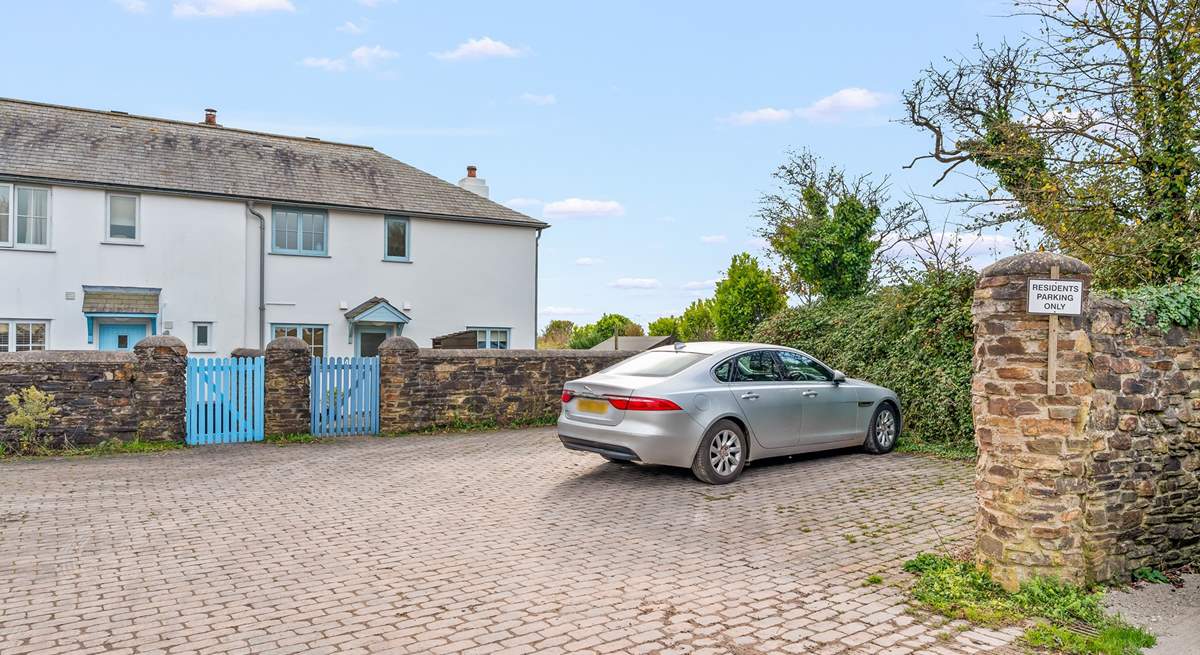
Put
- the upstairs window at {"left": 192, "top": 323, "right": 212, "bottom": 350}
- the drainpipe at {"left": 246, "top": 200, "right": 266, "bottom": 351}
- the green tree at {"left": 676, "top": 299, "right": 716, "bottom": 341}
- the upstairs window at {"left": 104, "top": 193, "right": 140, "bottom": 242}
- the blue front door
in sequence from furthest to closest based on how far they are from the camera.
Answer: the green tree at {"left": 676, "top": 299, "right": 716, "bottom": 341} < the drainpipe at {"left": 246, "top": 200, "right": 266, "bottom": 351} < the upstairs window at {"left": 192, "top": 323, "right": 212, "bottom": 350} < the upstairs window at {"left": 104, "top": 193, "right": 140, "bottom": 242} < the blue front door

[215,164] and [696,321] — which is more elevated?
[215,164]

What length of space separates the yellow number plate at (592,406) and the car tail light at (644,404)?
22 cm

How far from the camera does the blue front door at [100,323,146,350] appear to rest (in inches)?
751

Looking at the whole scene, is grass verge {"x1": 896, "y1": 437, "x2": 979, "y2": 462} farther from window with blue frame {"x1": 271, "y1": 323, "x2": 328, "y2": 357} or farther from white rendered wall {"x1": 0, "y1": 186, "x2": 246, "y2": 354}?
white rendered wall {"x1": 0, "y1": 186, "x2": 246, "y2": 354}

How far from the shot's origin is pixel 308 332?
2136 cm

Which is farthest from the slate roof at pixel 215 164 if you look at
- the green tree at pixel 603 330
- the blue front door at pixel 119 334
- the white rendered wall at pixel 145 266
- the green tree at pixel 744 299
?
the green tree at pixel 603 330

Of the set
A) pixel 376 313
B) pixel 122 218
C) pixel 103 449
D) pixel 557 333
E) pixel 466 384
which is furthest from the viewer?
pixel 557 333

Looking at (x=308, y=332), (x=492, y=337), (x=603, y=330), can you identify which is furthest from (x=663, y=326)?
(x=308, y=332)

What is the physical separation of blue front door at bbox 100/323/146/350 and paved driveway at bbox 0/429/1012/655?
33.4ft

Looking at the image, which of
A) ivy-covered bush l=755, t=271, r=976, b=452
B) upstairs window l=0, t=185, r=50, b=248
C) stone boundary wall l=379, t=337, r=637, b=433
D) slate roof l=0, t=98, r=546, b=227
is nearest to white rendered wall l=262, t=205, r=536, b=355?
slate roof l=0, t=98, r=546, b=227

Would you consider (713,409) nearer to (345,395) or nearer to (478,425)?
(478,425)

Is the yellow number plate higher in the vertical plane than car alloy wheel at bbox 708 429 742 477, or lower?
higher

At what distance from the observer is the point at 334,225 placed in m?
21.7

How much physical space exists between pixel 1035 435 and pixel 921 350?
7.26 m
